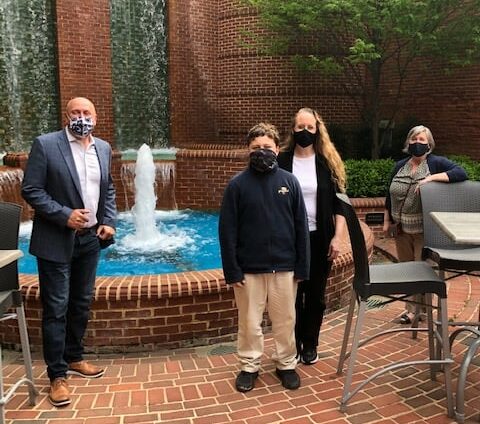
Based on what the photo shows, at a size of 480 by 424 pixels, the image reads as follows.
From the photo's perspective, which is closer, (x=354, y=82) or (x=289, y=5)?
(x=289, y=5)

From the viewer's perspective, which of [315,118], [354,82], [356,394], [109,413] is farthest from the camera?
[354,82]

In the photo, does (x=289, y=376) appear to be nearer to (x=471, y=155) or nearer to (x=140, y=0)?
(x=471, y=155)

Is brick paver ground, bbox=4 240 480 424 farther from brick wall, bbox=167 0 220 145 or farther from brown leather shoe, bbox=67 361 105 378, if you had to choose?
brick wall, bbox=167 0 220 145

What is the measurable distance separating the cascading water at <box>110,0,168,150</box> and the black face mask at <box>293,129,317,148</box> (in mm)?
9686

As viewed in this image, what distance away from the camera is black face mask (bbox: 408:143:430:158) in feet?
14.0

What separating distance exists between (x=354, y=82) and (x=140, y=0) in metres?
5.46

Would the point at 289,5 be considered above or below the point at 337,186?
above

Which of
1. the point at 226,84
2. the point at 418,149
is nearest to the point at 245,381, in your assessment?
the point at 418,149

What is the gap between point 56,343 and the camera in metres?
3.43

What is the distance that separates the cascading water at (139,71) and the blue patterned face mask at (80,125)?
9632 mm

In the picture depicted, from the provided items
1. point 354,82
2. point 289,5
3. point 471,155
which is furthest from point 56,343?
point 354,82

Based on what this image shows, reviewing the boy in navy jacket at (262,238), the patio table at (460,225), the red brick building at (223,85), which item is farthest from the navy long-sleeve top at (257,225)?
the red brick building at (223,85)

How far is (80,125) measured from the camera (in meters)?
3.39

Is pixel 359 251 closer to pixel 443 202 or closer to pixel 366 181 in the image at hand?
pixel 443 202
